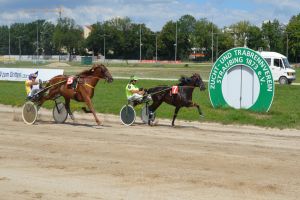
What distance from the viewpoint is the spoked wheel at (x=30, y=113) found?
60.0 ft

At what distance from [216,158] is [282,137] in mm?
4948

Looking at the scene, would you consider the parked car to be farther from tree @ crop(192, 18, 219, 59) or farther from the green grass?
tree @ crop(192, 18, 219, 59)

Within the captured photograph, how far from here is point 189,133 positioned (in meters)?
16.3

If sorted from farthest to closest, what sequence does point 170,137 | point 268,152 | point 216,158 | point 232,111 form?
point 232,111 < point 170,137 < point 268,152 < point 216,158

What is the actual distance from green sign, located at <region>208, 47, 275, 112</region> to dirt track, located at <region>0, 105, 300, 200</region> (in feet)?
12.6

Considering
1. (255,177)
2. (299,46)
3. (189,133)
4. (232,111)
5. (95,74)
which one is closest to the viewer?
(255,177)

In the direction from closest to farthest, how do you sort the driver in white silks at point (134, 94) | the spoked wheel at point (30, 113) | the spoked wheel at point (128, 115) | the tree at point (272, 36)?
the spoked wheel at point (128, 115) → the driver in white silks at point (134, 94) → the spoked wheel at point (30, 113) → the tree at point (272, 36)

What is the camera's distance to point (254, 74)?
21625mm

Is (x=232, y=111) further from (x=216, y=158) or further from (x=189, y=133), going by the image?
(x=216, y=158)

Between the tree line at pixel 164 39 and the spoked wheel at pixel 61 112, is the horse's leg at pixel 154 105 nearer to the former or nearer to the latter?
the spoked wheel at pixel 61 112

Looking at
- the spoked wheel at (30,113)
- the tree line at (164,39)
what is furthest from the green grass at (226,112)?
the tree line at (164,39)

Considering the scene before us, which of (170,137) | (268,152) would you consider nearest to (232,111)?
(170,137)

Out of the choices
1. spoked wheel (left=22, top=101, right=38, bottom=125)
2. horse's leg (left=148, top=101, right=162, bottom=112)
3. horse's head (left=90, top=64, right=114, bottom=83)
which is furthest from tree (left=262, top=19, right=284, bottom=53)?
spoked wheel (left=22, top=101, right=38, bottom=125)

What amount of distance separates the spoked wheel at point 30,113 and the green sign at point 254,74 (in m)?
7.16
